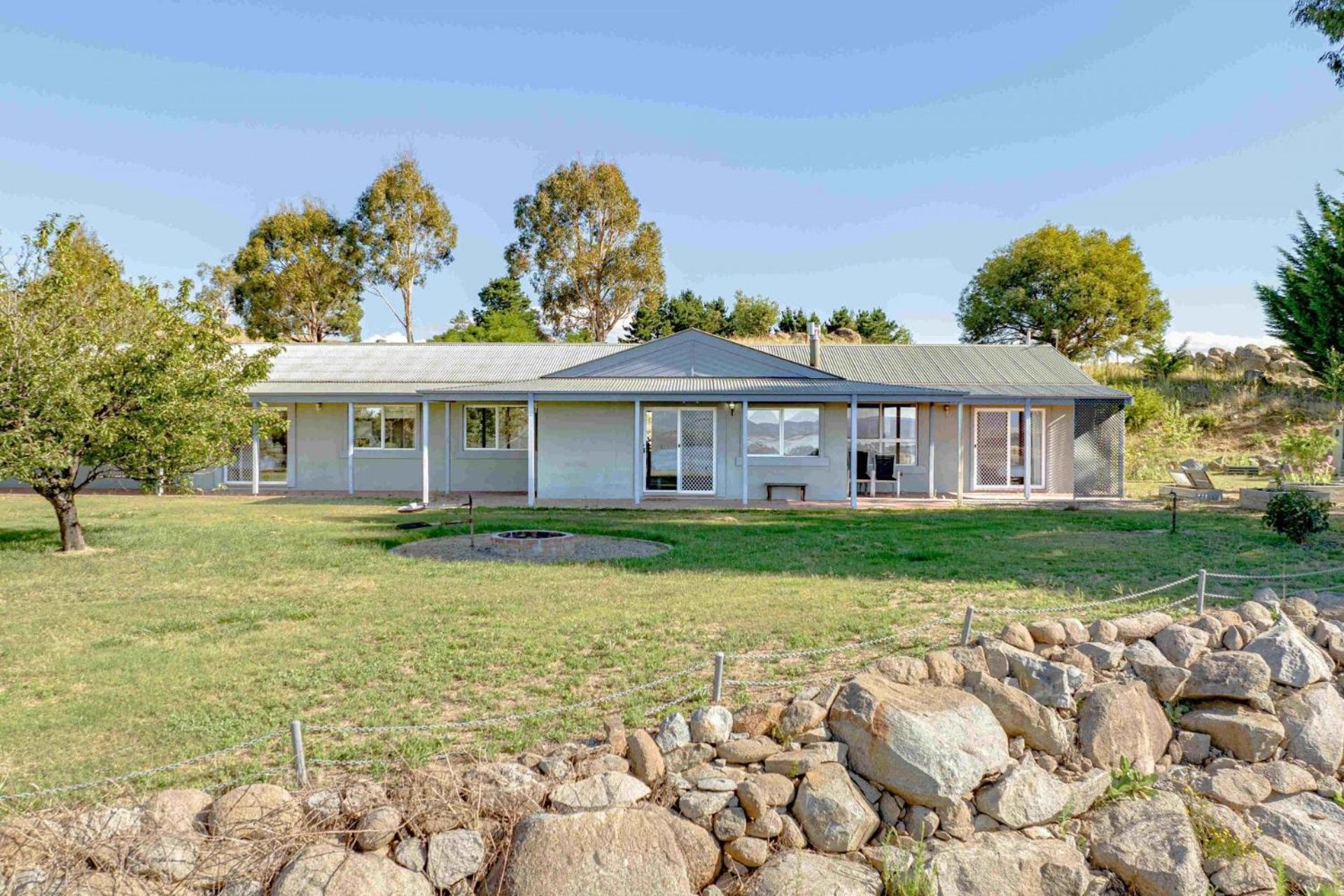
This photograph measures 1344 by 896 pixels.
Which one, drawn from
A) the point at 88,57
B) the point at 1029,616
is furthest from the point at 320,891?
the point at 88,57

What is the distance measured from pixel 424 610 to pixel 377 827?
3988mm

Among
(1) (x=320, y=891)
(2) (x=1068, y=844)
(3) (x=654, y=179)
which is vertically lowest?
(2) (x=1068, y=844)

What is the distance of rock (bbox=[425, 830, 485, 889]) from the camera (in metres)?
3.60

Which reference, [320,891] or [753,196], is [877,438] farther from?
[320,891]

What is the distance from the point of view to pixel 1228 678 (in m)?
5.59

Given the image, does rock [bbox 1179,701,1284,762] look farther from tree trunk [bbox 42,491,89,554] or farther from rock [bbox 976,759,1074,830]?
tree trunk [bbox 42,491,89,554]

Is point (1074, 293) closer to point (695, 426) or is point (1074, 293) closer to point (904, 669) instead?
point (695, 426)

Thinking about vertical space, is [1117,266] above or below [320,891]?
above

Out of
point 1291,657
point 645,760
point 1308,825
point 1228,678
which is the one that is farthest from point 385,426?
point 1308,825

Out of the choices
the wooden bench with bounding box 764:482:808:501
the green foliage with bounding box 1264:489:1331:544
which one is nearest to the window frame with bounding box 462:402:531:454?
the wooden bench with bounding box 764:482:808:501

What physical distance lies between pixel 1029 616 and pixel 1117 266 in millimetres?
41031

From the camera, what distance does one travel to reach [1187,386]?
112 ft

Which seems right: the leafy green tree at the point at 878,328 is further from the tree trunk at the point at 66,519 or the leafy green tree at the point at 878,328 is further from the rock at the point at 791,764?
the rock at the point at 791,764

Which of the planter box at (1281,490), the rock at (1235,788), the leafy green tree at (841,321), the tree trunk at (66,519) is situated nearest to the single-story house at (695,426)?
the planter box at (1281,490)
